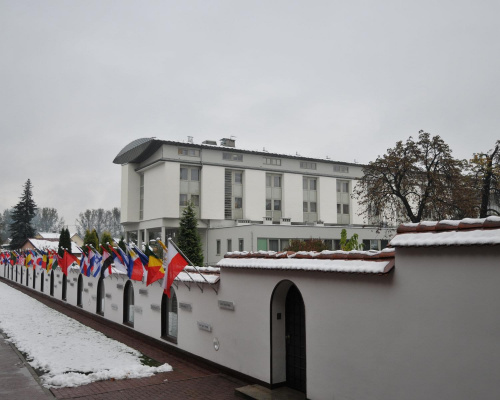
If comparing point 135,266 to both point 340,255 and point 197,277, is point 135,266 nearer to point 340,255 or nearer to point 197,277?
point 197,277

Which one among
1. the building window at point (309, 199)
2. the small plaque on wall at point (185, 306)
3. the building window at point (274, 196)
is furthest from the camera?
the building window at point (309, 199)

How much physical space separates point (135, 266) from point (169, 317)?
2.26 m

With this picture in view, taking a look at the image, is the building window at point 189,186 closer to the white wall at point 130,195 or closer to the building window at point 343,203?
the white wall at point 130,195

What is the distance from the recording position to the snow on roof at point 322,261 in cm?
771

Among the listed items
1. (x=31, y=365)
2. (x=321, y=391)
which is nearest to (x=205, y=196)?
(x=31, y=365)

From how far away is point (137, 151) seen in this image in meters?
55.2

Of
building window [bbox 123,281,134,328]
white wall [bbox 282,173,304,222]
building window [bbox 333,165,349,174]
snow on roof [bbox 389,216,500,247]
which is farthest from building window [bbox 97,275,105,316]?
building window [bbox 333,165,349,174]

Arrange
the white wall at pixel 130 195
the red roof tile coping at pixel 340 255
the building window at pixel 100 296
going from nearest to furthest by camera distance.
Answer: 1. the red roof tile coping at pixel 340 255
2. the building window at pixel 100 296
3. the white wall at pixel 130 195

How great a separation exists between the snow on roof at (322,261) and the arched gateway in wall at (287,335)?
2.03 ft

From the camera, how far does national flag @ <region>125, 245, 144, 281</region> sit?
15935mm

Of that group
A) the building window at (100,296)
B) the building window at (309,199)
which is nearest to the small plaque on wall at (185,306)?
the building window at (100,296)

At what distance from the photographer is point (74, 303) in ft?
88.9

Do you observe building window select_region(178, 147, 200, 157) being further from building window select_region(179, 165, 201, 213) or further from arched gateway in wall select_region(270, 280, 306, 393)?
arched gateway in wall select_region(270, 280, 306, 393)

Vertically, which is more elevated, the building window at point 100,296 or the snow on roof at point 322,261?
the snow on roof at point 322,261
